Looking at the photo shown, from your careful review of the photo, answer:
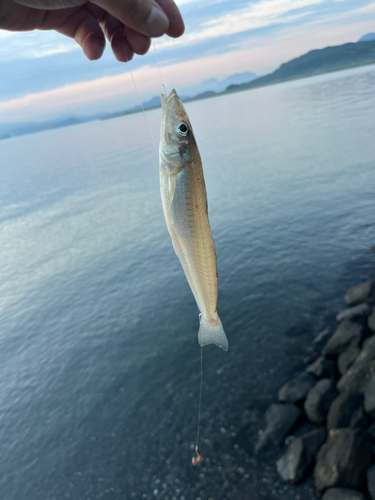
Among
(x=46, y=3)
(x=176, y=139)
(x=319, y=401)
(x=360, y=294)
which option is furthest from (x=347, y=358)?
(x=46, y=3)

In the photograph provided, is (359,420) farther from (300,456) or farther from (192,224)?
(192,224)

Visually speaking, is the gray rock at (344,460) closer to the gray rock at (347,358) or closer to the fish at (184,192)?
the gray rock at (347,358)

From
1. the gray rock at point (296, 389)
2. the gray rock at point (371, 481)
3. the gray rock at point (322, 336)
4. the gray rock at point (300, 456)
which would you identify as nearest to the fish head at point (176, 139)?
the gray rock at point (371, 481)

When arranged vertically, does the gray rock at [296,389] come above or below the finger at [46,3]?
below

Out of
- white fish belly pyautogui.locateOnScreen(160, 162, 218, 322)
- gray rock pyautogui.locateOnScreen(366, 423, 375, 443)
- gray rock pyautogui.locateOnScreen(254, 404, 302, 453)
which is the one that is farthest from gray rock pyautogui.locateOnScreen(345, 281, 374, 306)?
white fish belly pyautogui.locateOnScreen(160, 162, 218, 322)

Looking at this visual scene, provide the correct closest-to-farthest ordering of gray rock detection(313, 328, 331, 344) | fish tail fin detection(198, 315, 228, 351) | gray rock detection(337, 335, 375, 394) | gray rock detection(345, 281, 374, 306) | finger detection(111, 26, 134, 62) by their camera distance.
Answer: fish tail fin detection(198, 315, 228, 351)
finger detection(111, 26, 134, 62)
gray rock detection(337, 335, 375, 394)
gray rock detection(313, 328, 331, 344)
gray rock detection(345, 281, 374, 306)

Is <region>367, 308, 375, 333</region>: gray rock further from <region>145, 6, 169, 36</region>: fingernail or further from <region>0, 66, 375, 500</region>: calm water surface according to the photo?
<region>145, 6, 169, 36</region>: fingernail
